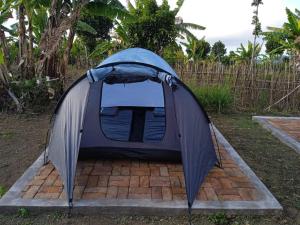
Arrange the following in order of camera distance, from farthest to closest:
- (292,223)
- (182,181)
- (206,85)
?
(206,85) → (182,181) → (292,223)

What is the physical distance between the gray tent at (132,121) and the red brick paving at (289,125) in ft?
9.90

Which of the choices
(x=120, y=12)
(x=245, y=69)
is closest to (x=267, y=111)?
(x=245, y=69)

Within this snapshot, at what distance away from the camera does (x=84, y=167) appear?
15.3 feet

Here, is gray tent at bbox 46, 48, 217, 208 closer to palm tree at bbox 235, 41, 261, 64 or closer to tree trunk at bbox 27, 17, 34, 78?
tree trunk at bbox 27, 17, 34, 78

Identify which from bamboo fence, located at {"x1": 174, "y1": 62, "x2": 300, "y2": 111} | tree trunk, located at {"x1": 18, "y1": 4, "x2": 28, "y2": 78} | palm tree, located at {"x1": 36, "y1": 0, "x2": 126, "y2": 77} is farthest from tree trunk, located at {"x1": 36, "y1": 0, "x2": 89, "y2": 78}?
bamboo fence, located at {"x1": 174, "y1": 62, "x2": 300, "y2": 111}

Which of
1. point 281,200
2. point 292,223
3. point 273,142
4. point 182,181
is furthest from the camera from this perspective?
point 273,142

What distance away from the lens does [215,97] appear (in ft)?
29.9

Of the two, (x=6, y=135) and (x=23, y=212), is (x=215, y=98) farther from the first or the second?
(x=23, y=212)

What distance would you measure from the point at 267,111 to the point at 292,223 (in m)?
6.69

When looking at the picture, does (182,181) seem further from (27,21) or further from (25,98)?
(27,21)

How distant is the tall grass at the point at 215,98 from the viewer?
911 centimetres

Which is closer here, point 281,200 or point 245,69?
point 281,200

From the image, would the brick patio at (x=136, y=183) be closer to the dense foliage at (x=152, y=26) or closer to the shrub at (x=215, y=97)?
the shrub at (x=215, y=97)

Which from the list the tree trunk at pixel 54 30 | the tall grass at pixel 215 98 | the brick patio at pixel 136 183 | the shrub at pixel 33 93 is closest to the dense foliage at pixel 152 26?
the tree trunk at pixel 54 30
